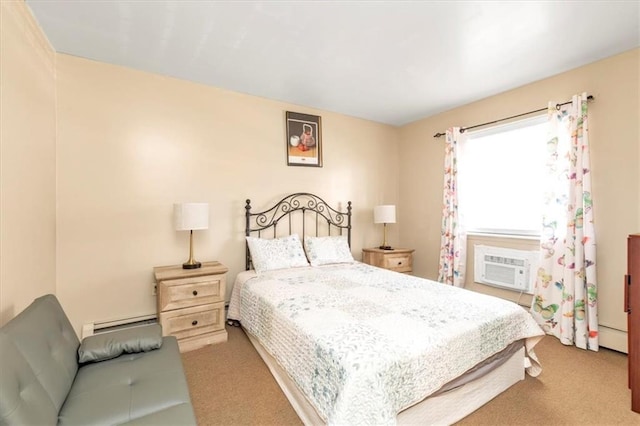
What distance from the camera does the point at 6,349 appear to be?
3.43ft

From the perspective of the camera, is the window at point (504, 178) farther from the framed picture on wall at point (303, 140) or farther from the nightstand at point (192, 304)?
the nightstand at point (192, 304)

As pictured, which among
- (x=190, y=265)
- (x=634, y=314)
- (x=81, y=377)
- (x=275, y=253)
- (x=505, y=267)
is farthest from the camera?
(x=505, y=267)

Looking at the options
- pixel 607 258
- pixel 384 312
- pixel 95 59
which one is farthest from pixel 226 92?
pixel 607 258

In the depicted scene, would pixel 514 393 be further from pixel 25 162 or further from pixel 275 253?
pixel 25 162

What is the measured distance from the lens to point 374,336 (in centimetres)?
151

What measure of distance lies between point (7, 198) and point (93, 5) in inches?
52.5

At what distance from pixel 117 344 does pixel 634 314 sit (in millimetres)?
3183

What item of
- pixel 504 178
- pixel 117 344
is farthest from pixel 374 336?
pixel 504 178

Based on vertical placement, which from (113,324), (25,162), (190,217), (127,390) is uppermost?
(25,162)

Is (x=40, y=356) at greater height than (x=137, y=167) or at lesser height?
lesser

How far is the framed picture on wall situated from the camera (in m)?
3.57

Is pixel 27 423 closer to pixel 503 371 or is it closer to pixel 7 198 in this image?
pixel 7 198

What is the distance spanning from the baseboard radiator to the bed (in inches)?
31.8

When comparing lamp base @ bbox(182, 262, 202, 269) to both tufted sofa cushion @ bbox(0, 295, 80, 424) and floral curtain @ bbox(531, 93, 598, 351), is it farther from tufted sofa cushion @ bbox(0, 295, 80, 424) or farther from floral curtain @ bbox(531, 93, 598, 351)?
floral curtain @ bbox(531, 93, 598, 351)
